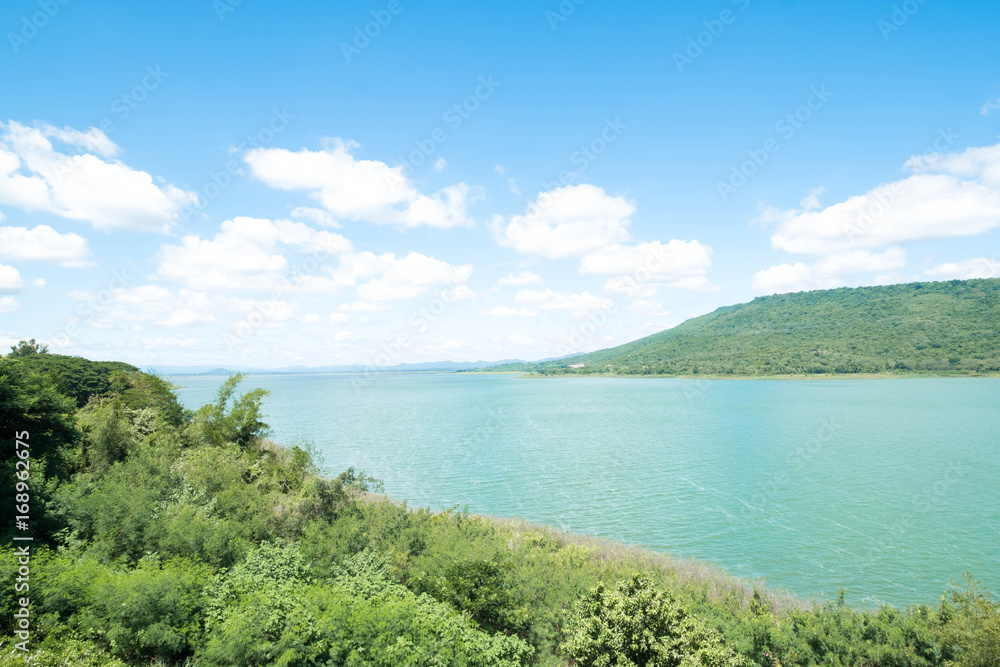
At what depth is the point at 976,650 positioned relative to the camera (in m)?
12.8

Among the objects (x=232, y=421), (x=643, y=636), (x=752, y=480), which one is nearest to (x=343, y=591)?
(x=643, y=636)

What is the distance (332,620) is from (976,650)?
1767cm

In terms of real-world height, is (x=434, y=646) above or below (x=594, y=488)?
above

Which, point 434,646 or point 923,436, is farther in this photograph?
point 923,436

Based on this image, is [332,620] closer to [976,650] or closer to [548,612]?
[548,612]

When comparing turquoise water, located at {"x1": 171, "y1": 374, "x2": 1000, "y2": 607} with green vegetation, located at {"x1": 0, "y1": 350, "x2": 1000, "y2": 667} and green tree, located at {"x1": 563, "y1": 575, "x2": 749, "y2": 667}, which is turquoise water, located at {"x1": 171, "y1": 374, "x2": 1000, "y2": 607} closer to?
green vegetation, located at {"x1": 0, "y1": 350, "x2": 1000, "y2": 667}

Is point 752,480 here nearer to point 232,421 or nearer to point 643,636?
point 643,636

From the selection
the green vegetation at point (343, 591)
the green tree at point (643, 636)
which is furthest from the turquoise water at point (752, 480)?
the green tree at point (643, 636)

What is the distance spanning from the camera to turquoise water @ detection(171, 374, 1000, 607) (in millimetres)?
25594

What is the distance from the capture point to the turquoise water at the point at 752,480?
25.6 meters

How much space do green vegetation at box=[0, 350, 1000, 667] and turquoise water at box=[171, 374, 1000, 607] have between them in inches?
175

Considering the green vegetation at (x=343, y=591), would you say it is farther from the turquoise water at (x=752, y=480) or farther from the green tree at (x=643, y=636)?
the turquoise water at (x=752, y=480)

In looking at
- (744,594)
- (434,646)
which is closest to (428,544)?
(434,646)

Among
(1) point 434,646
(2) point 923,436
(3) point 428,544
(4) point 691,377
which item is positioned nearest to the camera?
(1) point 434,646
